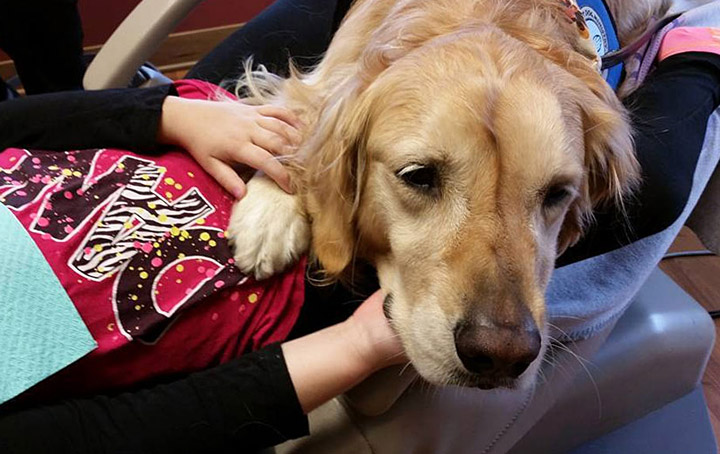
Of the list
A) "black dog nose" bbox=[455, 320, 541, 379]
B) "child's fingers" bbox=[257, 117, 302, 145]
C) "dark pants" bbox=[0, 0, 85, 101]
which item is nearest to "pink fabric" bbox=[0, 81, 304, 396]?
"child's fingers" bbox=[257, 117, 302, 145]

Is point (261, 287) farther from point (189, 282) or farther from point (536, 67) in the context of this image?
point (536, 67)

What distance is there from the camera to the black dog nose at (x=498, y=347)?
645 millimetres

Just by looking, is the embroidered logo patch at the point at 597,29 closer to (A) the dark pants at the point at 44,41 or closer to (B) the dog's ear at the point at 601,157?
(B) the dog's ear at the point at 601,157

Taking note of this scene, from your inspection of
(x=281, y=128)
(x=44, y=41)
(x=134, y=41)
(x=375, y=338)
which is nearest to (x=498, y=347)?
(x=375, y=338)

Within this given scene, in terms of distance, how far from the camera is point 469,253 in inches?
27.4

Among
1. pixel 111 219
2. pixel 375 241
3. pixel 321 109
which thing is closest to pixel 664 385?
pixel 375 241

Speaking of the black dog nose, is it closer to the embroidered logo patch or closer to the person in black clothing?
the person in black clothing

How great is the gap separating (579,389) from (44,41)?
1631mm

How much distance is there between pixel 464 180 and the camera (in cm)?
71

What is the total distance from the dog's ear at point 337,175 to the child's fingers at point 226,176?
0.09 m

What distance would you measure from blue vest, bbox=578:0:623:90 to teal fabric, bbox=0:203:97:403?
31.6 inches

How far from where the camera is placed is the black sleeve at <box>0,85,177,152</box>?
0.90 m

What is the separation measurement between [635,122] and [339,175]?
1.46ft

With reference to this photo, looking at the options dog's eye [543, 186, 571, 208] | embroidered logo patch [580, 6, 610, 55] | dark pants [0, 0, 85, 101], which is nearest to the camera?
dog's eye [543, 186, 571, 208]
